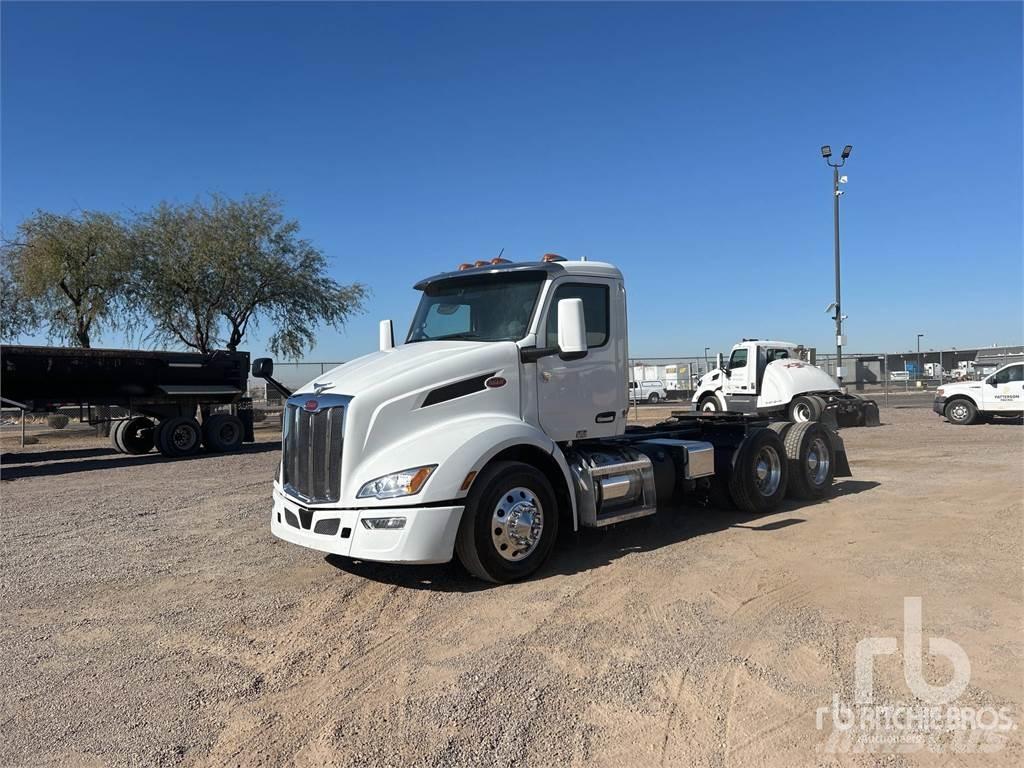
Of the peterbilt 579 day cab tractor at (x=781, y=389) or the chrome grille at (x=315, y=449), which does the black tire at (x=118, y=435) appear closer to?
the chrome grille at (x=315, y=449)

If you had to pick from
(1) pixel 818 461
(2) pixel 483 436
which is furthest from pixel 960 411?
(2) pixel 483 436

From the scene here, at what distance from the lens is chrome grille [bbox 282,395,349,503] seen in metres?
5.22

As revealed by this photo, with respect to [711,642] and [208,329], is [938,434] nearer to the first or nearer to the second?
[711,642]

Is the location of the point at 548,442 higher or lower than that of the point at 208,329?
lower

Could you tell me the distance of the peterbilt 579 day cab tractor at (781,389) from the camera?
18.9 m

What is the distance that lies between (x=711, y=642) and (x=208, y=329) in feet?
81.8

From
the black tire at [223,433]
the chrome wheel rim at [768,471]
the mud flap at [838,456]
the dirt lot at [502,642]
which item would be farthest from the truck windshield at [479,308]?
the black tire at [223,433]

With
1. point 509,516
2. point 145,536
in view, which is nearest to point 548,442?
point 509,516

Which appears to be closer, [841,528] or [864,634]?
[864,634]

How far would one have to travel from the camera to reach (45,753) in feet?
10.5

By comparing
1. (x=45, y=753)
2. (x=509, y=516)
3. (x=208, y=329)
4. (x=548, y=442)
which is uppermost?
(x=208, y=329)

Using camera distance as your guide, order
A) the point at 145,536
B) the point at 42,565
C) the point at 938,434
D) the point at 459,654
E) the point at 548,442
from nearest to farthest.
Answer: the point at 459,654, the point at 548,442, the point at 42,565, the point at 145,536, the point at 938,434

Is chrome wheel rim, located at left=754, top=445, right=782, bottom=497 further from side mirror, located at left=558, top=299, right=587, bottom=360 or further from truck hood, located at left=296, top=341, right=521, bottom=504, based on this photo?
truck hood, located at left=296, top=341, right=521, bottom=504

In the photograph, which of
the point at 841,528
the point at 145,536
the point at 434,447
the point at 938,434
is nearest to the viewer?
the point at 434,447
